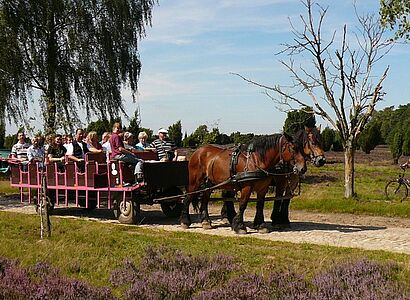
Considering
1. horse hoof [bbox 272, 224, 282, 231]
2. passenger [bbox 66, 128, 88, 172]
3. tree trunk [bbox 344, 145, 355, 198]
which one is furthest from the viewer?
tree trunk [bbox 344, 145, 355, 198]

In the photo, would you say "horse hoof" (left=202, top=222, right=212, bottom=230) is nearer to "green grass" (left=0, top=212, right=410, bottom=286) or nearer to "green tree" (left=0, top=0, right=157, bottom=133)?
"green grass" (left=0, top=212, right=410, bottom=286)

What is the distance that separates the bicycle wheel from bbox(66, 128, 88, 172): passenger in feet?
27.3

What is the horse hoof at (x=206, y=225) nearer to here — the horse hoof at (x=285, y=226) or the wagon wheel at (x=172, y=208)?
the horse hoof at (x=285, y=226)

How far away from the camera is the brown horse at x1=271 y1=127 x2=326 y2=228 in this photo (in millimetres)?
11203

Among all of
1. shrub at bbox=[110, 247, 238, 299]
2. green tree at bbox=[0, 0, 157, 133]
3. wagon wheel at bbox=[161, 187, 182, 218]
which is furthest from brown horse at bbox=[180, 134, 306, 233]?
green tree at bbox=[0, 0, 157, 133]

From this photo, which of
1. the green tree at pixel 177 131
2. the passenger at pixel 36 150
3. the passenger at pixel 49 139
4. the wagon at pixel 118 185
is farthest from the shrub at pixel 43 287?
the green tree at pixel 177 131

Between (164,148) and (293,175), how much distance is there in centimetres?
338

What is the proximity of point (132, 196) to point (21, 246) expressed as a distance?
4007mm

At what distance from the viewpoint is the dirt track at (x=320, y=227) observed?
1057cm

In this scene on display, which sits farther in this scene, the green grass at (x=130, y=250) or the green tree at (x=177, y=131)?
the green tree at (x=177, y=131)

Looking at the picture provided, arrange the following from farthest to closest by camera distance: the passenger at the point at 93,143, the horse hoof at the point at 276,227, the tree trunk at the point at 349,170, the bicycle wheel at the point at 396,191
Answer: the bicycle wheel at the point at 396,191, the tree trunk at the point at 349,170, the passenger at the point at 93,143, the horse hoof at the point at 276,227

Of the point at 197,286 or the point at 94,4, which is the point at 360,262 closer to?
the point at 197,286

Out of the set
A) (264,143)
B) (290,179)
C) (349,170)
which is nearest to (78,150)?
(264,143)

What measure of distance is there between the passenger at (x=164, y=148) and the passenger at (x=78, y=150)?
64.8 inches
